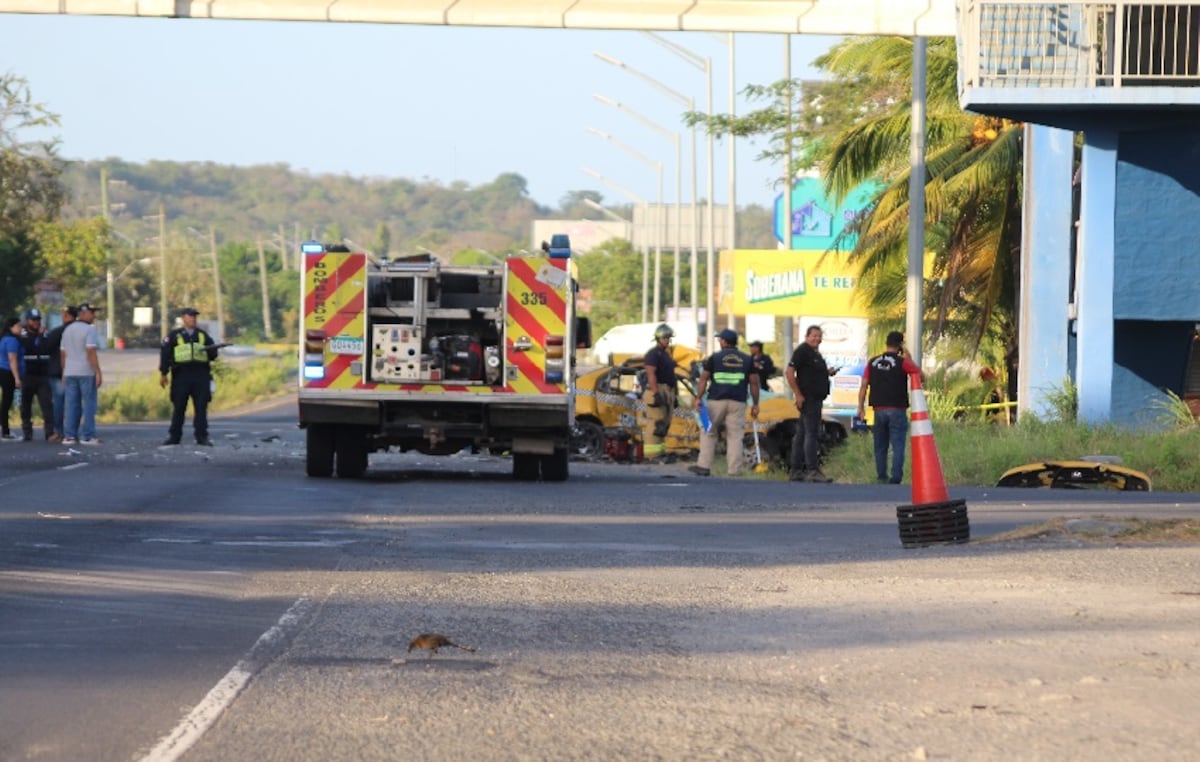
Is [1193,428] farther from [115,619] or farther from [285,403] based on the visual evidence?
[285,403]

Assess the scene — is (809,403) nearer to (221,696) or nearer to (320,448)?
(320,448)

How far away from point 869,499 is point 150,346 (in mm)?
123261

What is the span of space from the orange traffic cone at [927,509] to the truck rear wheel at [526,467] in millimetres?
9014

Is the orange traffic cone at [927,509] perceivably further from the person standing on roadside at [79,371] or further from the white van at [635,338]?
the white van at [635,338]

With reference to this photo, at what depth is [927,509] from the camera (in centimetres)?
1263

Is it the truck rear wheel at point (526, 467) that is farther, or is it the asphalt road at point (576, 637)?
the truck rear wheel at point (526, 467)

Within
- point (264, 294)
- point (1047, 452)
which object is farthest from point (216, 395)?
point (264, 294)

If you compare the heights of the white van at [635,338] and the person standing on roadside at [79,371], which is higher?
the white van at [635,338]

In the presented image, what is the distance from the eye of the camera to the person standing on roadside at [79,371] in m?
26.9

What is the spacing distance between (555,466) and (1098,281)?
8192mm

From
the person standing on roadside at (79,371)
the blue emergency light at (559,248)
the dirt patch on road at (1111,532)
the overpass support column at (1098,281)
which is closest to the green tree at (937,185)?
the overpass support column at (1098,281)

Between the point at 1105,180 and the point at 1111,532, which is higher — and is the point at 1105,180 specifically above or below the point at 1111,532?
above

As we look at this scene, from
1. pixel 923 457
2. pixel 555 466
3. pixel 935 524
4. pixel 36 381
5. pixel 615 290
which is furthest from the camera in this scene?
pixel 615 290

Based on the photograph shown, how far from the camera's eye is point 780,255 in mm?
44438
